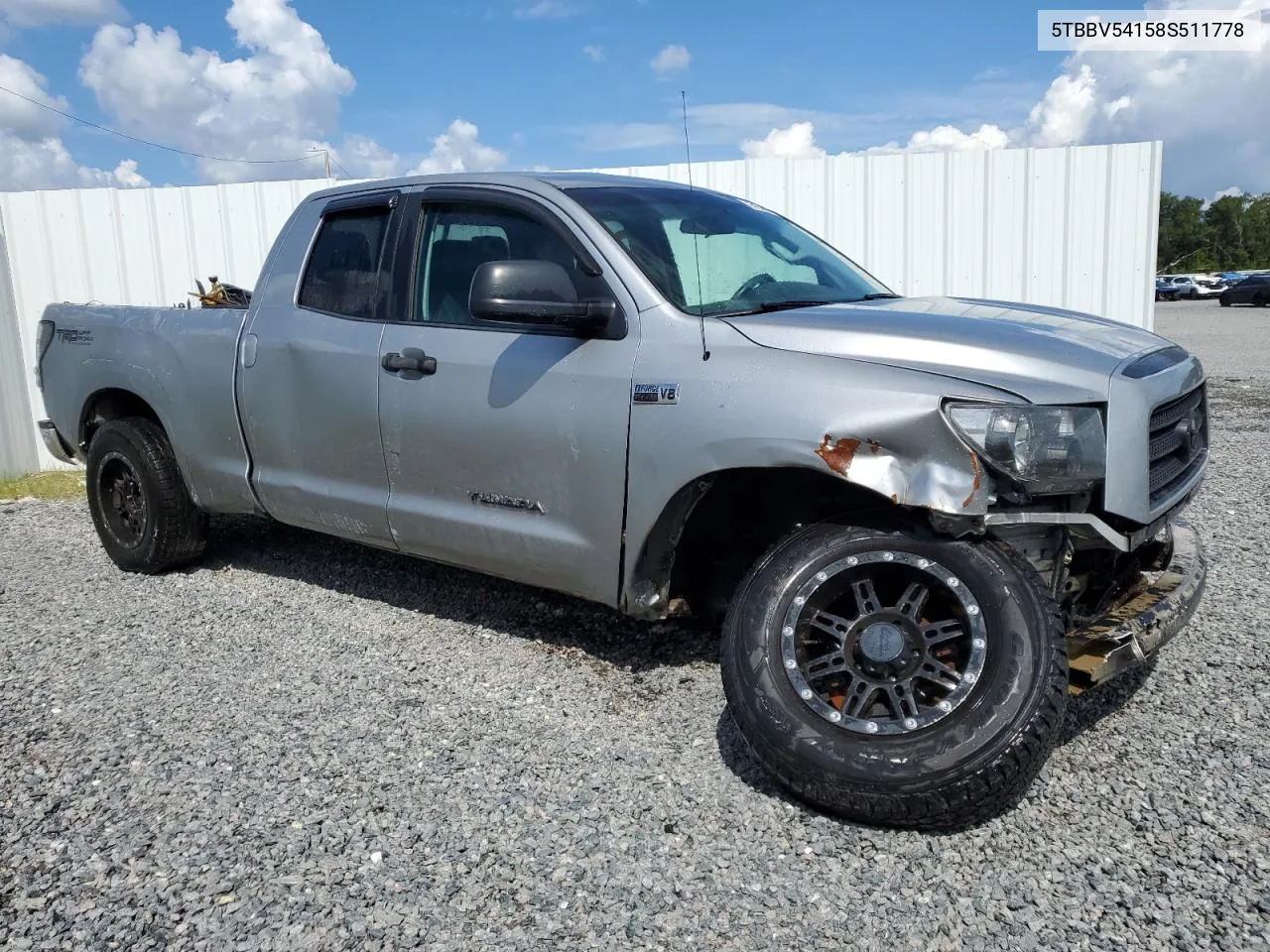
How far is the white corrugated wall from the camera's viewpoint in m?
8.68

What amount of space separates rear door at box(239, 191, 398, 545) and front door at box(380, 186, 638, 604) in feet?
0.47

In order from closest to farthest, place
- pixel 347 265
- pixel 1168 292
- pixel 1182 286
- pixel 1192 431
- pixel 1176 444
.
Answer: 1. pixel 1176 444
2. pixel 1192 431
3. pixel 347 265
4. pixel 1182 286
5. pixel 1168 292

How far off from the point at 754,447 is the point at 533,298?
91 centimetres

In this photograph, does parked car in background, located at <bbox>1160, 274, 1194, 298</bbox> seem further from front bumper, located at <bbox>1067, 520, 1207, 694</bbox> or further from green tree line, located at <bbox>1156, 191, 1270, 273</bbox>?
front bumper, located at <bbox>1067, 520, 1207, 694</bbox>

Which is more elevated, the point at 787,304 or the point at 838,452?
the point at 787,304

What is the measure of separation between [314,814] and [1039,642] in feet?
7.02

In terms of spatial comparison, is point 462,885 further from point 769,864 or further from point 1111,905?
point 1111,905

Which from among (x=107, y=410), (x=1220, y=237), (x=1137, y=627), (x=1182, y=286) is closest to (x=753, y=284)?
(x=1137, y=627)

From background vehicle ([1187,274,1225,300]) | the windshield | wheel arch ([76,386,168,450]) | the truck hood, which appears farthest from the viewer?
background vehicle ([1187,274,1225,300])

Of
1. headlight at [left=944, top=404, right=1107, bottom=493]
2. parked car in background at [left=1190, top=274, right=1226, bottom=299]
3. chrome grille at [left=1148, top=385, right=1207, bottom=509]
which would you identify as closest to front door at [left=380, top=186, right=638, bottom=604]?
headlight at [left=944, top=404, right=1107, bottom=493]

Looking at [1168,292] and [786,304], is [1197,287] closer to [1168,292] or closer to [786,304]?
[1168,292]

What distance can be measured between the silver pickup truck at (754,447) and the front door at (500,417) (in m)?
0.01

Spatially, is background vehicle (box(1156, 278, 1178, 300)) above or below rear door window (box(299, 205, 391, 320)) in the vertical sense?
below

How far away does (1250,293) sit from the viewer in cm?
3991
